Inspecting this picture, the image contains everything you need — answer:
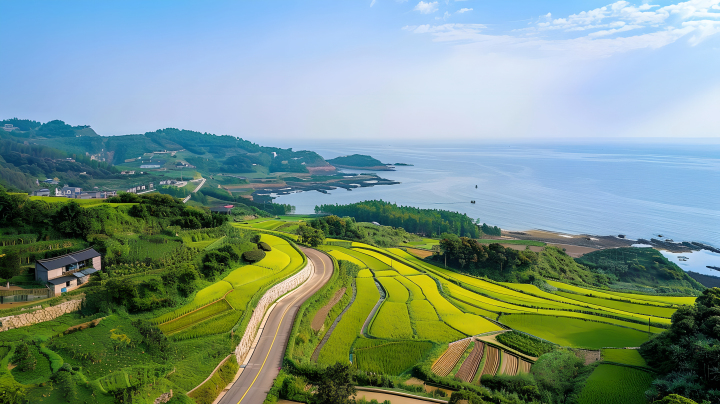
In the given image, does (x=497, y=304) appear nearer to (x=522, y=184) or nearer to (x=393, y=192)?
(x=393, y=192)

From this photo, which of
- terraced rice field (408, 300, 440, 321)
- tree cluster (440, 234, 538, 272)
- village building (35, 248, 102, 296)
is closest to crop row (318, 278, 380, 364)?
terraced rice field (408, 300, 440, 321)

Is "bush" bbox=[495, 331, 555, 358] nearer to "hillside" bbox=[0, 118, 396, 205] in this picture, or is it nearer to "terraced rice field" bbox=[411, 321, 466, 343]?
"terraced rice field" bbox=[411, 321, 466, 343]

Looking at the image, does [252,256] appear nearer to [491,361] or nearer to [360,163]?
[491,361]

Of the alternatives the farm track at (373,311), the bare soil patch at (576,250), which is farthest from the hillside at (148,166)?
the bare soil patch at (576,250)

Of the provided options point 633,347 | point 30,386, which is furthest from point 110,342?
point 633,347

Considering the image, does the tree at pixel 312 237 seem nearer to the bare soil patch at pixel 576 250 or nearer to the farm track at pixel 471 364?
the farm track at pixel 471 364

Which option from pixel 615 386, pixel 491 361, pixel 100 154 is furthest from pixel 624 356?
pixel 100 154
